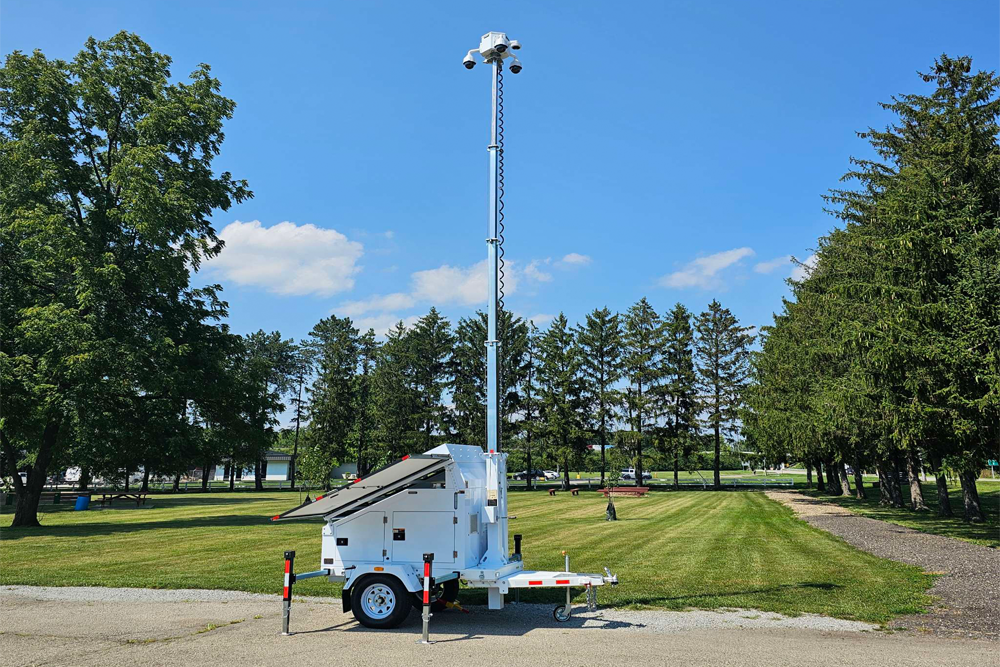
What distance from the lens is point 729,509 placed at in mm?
40062

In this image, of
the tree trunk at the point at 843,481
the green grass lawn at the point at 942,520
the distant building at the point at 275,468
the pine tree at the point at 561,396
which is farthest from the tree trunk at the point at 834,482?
the distant building at the point at 275,468

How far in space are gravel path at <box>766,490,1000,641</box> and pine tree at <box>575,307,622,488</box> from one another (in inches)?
1718

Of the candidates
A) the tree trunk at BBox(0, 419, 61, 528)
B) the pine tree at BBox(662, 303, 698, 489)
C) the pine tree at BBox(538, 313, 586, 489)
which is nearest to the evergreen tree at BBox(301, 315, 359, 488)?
the pine tree at BBox(538, 313, 586, 489)

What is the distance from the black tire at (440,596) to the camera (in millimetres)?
10876

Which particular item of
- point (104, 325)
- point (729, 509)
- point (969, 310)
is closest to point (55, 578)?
Result: point (104, 325)

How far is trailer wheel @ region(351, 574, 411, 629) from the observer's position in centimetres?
1048

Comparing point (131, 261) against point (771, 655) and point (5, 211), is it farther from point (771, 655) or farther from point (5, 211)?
point (771, 655)

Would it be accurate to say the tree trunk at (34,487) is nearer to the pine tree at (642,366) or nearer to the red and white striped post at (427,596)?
the red and white striped post at (427,596)

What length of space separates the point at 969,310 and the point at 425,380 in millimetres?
61888

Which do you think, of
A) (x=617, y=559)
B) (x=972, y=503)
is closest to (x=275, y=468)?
(x=972, y=503)

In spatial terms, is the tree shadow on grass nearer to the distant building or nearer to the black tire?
the black tire

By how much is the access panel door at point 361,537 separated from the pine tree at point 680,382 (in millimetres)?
A: 68291

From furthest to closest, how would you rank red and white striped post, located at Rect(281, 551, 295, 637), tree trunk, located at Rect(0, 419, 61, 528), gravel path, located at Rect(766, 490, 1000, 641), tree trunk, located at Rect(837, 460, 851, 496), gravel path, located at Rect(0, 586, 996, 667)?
tree trunk, located at Rect(837, 460, 851, 496) < tree trunk, located at Rect(0, 419, 61, 528) < gravel path, located at Rect(766, 490, 1000, 641) < red and white striped post, located at Rect(281, 551, 295, 637) < gravel path, located at Rect(0, 586, 996, 667)

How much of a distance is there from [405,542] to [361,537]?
68 centimetres
